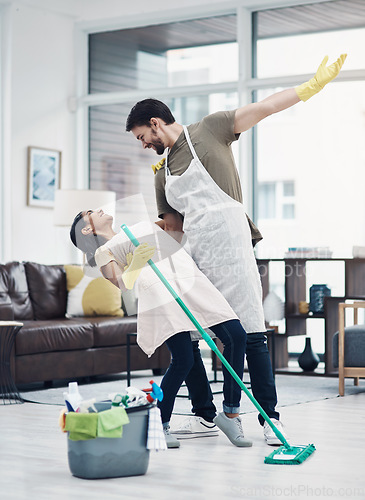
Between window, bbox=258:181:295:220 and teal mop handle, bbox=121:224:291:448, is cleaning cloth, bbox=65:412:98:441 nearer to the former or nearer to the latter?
teal mop handle, bbox=121:224:291:448

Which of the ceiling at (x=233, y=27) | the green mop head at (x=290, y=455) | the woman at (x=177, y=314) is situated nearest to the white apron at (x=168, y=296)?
the woman at (x=177, y=314)

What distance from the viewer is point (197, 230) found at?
3.33 m

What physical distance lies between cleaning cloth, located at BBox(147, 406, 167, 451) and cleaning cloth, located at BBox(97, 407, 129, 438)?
0.10 m

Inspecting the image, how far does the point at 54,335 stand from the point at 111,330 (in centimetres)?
49

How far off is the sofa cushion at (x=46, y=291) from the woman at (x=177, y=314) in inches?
107

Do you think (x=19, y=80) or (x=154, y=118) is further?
(x=19, y=80)

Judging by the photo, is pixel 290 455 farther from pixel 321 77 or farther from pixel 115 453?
pixel 321 77

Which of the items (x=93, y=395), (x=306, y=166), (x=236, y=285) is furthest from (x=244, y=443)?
(x=306, y=166)

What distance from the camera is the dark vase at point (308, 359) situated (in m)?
6.15

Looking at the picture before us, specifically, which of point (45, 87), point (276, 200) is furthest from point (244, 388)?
point (45, 87)

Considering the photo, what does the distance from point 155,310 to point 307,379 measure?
114 inches

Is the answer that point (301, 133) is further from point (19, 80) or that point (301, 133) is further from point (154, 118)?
point (154, 118)

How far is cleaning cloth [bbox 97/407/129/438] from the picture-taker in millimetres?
2766

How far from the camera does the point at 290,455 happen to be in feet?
10.1
